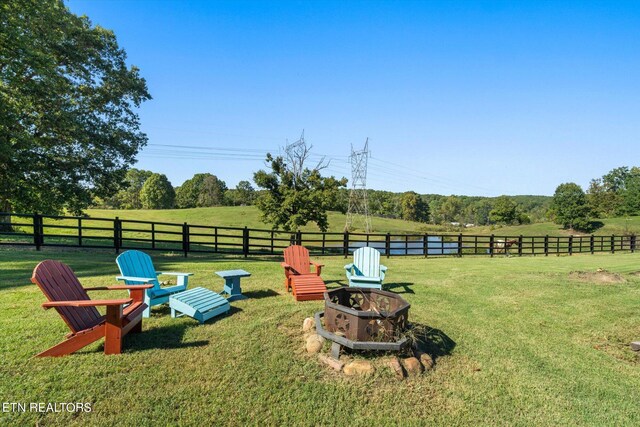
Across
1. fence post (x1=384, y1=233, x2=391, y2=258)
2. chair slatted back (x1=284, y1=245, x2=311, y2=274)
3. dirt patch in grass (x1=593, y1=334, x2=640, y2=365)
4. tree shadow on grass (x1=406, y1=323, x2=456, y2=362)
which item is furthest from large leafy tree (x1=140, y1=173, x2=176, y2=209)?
dirt patch in grass (x1=593, y1=334, x2=640, y2=365)

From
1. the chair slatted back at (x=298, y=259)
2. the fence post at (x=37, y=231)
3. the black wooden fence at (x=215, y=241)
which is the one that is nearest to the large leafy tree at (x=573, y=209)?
the black wooden fence at (x=215, y=241)

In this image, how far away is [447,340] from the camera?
455cm

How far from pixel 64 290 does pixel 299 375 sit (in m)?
2.96

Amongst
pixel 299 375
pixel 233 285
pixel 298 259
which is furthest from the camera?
pixel 298 259

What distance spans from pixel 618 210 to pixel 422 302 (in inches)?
3010

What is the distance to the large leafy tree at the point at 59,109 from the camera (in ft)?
40.5

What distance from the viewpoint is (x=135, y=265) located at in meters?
5.32

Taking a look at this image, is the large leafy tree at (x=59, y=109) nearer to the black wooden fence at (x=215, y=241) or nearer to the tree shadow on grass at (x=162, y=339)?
the black wooden fence at (x=215, y=241)

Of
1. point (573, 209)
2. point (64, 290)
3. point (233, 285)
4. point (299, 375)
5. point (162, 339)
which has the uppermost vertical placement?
point (573, 209)

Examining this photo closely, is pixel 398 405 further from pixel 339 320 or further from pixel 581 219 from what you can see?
pixel 581 219

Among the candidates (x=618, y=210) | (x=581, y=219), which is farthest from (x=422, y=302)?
(x=618, y=210)

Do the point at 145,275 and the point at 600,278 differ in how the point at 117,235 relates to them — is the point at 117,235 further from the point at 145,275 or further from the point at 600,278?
the point at 600,278

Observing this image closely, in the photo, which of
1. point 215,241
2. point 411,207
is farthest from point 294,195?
point 411,207

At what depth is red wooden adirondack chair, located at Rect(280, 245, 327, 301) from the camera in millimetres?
6039
